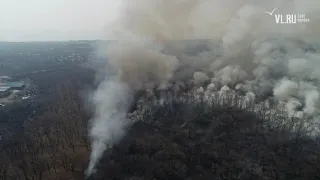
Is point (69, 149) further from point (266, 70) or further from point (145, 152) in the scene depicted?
point (266, 70)

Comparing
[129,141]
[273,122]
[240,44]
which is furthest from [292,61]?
[129,141]

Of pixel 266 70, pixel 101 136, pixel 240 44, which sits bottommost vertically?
pixel 101 136

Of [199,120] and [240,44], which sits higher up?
[240,44]

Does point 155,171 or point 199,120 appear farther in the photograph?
point 199,120

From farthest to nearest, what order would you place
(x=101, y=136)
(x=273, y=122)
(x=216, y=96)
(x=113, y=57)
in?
(x=216, y=96), (x=113, y=57), (x=273, y=122), (x=101, y=136)

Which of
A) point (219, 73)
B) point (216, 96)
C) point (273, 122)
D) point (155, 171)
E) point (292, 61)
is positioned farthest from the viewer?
point (219, 73)

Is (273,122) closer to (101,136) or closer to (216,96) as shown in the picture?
(216,96)

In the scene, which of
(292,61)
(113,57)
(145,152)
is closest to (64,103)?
(113,57)
